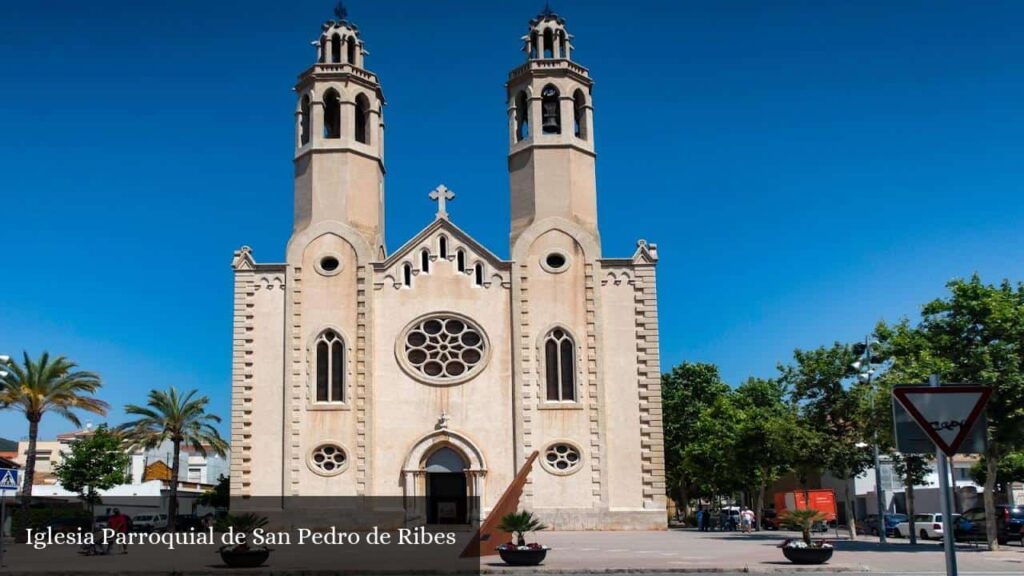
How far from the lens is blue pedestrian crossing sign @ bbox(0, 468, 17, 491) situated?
984 inches

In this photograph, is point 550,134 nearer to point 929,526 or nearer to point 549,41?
point 549,41

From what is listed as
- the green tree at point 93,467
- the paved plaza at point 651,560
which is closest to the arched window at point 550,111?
the paved plaza at point 651,560

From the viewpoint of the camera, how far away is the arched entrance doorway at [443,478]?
39812 mm

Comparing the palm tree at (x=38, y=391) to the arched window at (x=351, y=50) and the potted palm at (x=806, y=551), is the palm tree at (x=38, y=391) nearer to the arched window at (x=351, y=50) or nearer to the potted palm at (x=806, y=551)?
the arched window at (x=351, y=50)

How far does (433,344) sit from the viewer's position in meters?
41.4

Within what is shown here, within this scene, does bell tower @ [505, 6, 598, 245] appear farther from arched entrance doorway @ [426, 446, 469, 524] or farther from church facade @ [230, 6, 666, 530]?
arched entrance doorway @ [426, 446, 469, 524]

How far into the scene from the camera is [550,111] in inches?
1725

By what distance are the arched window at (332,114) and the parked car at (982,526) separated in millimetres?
27893

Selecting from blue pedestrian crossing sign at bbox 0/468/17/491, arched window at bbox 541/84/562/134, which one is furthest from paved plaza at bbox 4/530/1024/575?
arched window at bbox 541/84/562/134

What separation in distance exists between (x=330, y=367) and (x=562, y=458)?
964 cm

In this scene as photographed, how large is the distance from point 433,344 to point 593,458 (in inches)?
300

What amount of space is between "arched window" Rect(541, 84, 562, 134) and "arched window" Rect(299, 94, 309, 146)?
9.83 metres

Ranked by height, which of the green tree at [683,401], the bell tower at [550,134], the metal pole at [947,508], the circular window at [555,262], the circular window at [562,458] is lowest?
the metal pole at [947,508]

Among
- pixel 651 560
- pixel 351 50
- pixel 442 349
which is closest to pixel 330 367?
pixel 442 349
